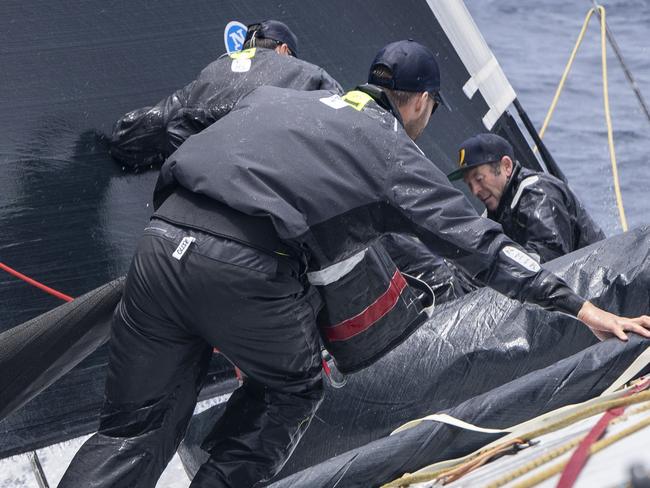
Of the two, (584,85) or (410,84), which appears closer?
(410,84)

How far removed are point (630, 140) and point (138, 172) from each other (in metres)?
5.07

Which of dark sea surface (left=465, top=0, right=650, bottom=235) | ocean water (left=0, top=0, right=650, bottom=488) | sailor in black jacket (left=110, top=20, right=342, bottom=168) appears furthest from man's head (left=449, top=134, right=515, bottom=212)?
ocean water (left=0, top=0, right=650, bottom=488)

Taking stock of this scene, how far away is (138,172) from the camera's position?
371 cm

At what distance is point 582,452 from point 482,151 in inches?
87.0

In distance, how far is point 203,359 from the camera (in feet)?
9.04

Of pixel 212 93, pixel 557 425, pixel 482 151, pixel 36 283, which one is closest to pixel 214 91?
pixel 212 93

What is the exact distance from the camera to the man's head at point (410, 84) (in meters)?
3.15

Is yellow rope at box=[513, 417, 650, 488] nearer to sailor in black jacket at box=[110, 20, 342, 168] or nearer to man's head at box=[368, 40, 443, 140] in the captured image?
man's head at box=[368, 40, 443, 140]

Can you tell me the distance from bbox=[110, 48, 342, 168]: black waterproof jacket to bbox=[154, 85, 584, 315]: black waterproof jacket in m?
0.64

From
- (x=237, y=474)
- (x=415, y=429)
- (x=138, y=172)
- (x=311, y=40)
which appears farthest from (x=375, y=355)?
(x=311, y=40)

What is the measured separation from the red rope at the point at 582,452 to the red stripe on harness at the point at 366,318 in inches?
24.3

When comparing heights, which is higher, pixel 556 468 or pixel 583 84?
pixel 556 468

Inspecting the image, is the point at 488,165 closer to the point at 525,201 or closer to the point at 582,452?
the point at 525,201

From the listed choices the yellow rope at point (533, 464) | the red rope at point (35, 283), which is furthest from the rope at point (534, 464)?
the red rope at point (35, 283)
